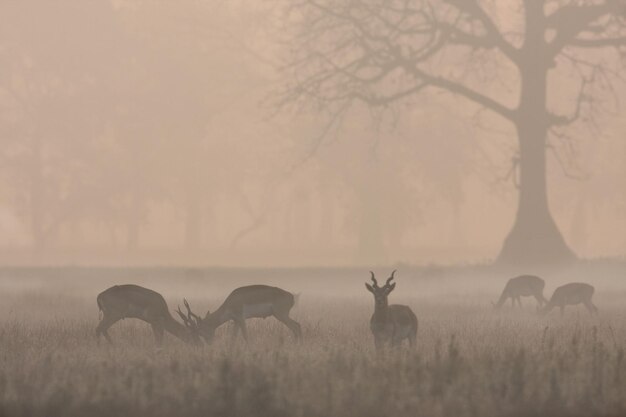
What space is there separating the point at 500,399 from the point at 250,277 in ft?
80.0

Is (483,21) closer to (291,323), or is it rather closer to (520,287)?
(520,287)

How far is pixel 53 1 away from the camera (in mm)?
65812

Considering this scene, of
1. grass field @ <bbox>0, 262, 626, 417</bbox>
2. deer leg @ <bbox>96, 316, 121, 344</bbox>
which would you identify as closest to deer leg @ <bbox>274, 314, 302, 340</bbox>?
grass field @ <bbox>0, 262, 626, 417</bbox>

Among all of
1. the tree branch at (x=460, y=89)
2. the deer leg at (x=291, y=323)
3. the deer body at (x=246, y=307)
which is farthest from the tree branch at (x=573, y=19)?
the deer body at (x=246, y=307)

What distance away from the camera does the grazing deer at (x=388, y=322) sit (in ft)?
48.9

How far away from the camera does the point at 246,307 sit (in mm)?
16953

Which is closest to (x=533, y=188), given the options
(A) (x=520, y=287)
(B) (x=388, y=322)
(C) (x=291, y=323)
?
(A) (x=520, y=287)

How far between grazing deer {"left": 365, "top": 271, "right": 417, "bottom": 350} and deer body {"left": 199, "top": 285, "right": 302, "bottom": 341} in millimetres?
1855

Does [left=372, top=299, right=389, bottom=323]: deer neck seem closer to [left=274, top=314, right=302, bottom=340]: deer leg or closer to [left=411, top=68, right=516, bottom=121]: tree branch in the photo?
[left=274, top=314, right=302, bottom=340]: deer leg

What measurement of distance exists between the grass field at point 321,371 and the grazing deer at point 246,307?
0.28 metres

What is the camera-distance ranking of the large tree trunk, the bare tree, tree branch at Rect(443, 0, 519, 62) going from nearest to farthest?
the bare tree < tree branch at Rect(443, 0, 519, 62) < the large tree trunk

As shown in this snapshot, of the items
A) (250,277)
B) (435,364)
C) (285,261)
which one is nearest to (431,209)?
(285,261)

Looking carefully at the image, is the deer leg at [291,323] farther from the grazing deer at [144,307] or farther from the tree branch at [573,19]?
the tree branch at [573,19]

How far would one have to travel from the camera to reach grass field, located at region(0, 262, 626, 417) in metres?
11.6
